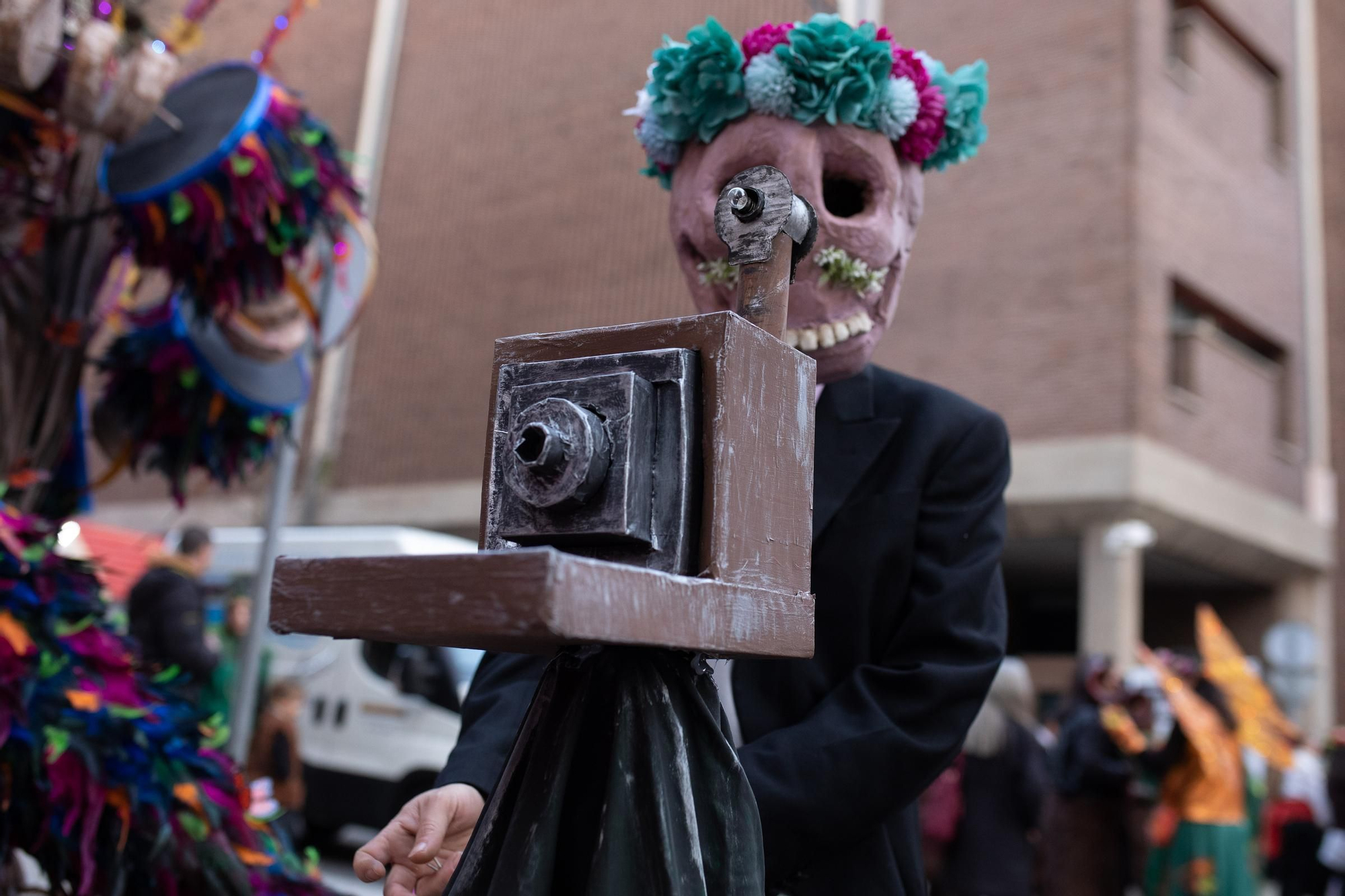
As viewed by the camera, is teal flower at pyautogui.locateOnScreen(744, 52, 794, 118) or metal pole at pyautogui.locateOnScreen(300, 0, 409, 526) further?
metal pole at pyautogui.locateOnScreen(300, 0, 409, 526)

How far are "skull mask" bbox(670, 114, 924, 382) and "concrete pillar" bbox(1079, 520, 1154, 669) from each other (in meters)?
11.5

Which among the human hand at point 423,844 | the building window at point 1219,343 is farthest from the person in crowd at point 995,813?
the building window at point 1219,343

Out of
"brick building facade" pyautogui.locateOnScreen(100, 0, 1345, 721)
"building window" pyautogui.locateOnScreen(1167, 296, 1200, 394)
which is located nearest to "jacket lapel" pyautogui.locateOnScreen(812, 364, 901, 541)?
"brick building facade" pyautogui.locateOnScreen(100, 0, 1345, 721)

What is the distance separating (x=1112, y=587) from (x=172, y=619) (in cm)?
1013

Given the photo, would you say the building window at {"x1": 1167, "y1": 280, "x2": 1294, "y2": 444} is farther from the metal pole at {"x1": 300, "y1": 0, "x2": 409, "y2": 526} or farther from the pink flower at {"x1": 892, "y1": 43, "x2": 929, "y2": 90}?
the pink flower at {"x1": 892, "y1": 43, "x2": 929, "y2": 90}

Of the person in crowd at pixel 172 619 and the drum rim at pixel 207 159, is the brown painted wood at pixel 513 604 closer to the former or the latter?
the drum rim at pixel 207 159

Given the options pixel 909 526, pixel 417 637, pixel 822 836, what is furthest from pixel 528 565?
pixel 909 526

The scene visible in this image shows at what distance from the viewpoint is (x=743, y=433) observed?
4.17ft

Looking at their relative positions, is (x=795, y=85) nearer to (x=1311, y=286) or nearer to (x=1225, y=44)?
(x=1225, y=44)

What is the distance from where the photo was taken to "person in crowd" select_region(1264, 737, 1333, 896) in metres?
6.40

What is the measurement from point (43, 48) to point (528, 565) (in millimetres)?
2420

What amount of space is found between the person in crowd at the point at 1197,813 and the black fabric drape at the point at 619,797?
18.7ft

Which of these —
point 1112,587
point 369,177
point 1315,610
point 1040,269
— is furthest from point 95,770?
point 369,177

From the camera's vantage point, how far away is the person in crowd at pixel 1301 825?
21.0 ft
